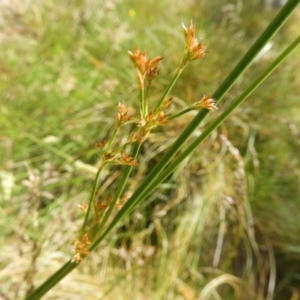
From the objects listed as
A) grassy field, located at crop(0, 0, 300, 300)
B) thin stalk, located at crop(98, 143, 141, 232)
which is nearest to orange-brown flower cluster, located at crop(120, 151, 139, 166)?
thin stalk, located at crop(98, 143, 141, 232)

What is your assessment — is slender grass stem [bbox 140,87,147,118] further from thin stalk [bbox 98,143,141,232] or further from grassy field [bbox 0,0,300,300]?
grassy field [bbox 0,0,300,300]

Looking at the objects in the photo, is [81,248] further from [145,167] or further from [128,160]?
[145,167]

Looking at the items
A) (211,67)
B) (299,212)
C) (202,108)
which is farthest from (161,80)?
(202,108)

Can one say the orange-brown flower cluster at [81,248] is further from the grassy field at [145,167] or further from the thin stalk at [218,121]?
the grassy field at [145,167]

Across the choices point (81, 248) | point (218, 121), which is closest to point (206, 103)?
point (218, 121)

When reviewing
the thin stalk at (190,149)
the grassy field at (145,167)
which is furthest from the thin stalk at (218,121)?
the grassy field at (145,167)
